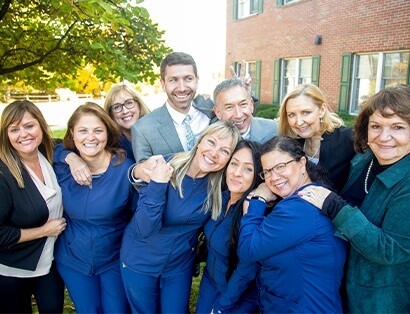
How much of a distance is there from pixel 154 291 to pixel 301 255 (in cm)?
145

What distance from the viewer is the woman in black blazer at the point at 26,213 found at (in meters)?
2.73

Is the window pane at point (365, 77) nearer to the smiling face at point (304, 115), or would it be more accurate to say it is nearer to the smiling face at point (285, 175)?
the smiling face at point (304, 115)

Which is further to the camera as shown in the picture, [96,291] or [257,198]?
[96,291]

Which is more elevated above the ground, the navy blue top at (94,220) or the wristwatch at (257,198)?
the wristwatch at (257,198)

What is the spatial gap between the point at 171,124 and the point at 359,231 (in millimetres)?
2046

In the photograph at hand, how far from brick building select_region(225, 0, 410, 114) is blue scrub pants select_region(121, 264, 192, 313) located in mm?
4859

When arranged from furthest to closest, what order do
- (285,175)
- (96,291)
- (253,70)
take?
(253,70), (96,291), (285,175)

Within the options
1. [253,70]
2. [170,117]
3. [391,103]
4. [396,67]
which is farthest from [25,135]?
[253,70]

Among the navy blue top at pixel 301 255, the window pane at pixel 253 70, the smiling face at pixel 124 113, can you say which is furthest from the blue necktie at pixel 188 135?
the window pane at pixel 253 70

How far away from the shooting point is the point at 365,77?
10.8m

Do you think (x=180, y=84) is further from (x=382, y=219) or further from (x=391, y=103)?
(x=382, y=219)

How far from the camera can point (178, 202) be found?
9.41 ft

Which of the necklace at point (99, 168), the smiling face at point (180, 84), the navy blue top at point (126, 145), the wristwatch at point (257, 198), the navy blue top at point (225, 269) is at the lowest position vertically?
the navy blue top at point (225, 269)

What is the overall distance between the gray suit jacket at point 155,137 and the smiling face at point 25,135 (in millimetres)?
884
